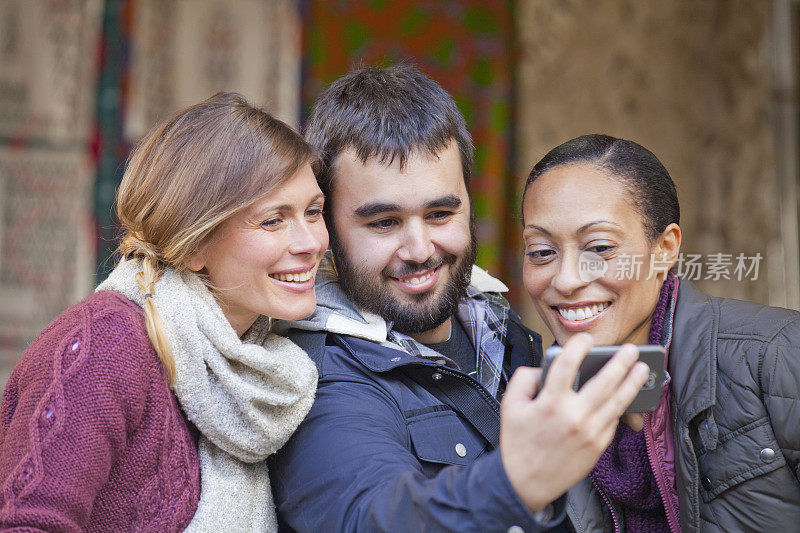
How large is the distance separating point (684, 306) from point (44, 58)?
107 inches

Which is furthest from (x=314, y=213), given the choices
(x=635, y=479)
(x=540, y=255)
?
(x=635, y=479)

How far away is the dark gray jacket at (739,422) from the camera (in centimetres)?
156

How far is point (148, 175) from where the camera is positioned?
1649 millimetres

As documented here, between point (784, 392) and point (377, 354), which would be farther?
point (377, 354)

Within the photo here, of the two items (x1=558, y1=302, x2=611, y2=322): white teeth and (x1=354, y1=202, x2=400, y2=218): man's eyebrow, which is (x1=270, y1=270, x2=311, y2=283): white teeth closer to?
(x1=354, y1=202, x2=400, y2=218): man's eyebrow

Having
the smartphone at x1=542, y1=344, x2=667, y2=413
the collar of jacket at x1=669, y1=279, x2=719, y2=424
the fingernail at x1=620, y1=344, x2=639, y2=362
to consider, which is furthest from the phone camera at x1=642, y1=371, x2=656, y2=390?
the collar of jacket at x1=669, y1=279, x2=719, y2=424

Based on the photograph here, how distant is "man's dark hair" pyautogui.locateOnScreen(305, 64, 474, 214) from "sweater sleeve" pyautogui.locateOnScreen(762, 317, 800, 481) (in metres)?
0.86

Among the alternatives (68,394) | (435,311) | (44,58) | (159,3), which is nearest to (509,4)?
(159,3)

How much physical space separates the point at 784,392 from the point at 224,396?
107 cm

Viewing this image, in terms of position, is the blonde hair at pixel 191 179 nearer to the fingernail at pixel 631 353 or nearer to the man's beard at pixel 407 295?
the man's beard at pixel 407 295

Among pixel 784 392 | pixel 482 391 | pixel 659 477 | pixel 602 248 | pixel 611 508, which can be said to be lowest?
pixel 611 508

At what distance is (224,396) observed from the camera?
1560mm

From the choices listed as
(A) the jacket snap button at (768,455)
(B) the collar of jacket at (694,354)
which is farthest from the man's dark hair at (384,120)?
(A) the jacket snap button at (768,455)

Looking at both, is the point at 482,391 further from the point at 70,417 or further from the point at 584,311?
the point at 70,417
